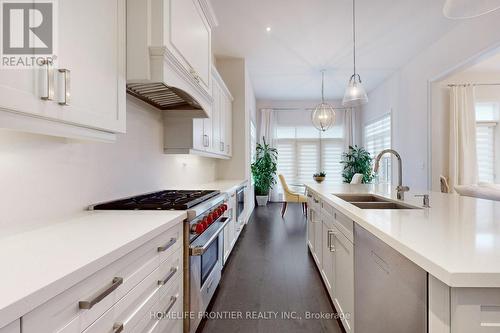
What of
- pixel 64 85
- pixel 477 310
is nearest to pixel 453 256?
pixel 477 310

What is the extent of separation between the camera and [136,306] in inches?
40.1

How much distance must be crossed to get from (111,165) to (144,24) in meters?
0.89

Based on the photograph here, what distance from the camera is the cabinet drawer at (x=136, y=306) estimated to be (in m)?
0.85

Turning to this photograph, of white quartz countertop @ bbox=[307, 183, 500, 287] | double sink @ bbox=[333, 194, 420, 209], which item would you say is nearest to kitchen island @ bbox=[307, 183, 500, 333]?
white quartz countertop @ bbox=[307, 183, 500, 287]

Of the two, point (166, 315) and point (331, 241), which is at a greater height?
point (331, 241)

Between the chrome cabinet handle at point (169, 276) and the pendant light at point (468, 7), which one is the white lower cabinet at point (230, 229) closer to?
the chrome cabinet handle at point (169, 276)

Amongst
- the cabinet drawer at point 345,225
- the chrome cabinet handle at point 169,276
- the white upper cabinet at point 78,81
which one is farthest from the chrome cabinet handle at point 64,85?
the cabinet drawer at point 345,225

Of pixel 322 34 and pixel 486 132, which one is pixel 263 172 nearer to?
pixel 322 34

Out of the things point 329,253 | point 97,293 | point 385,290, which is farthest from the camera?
point 329,253

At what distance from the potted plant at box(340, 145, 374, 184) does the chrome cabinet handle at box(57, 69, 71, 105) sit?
6986mm

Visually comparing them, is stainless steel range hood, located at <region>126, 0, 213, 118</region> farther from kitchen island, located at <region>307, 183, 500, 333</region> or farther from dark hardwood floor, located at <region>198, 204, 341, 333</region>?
dark hardwood floor, located at <region>198, 204, 341, 333</region>

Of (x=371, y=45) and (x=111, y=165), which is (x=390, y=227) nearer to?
(x=111, y=165)

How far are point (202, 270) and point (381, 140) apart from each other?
20.0 feet

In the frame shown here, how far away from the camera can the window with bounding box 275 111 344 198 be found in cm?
789
